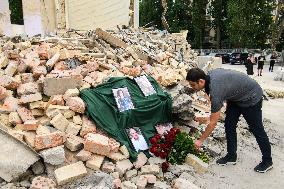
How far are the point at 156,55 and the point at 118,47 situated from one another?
0.89 m

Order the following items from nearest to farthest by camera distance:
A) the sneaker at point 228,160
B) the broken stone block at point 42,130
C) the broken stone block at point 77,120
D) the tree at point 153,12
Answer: the broken stone block at point 42,130 < the broken stone block at point 77,120 < the sneaker at point 228,160 < the tree at point 153,12

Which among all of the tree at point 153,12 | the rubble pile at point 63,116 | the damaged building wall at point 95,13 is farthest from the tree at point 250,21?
the rubble pile at point 63,116

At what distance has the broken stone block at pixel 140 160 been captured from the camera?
14.6 ft

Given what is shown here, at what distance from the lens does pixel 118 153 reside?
4559 millimetres

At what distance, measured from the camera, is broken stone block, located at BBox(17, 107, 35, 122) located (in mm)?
4664

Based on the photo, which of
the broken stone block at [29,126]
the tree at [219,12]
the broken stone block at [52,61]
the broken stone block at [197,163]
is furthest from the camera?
the tree at [219,12]

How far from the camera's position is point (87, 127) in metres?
4.66

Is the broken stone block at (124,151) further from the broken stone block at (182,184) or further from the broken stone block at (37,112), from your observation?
the broken stone block at (37,112)

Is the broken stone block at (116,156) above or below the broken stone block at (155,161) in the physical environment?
above

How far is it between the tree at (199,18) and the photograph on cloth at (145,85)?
31908 mm

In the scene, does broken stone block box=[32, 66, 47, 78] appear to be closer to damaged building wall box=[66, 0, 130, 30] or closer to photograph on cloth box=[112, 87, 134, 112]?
photograph on cloth box=[112, 87, 134, 112]

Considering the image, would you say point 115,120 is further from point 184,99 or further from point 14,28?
point 14,28

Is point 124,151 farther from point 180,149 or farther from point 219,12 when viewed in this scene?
point 219,12

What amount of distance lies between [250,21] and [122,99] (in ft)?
89.7
